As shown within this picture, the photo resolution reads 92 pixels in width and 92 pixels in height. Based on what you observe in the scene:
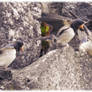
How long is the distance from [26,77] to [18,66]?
171 millimetres

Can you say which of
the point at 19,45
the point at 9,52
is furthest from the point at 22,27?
the point at 9,52

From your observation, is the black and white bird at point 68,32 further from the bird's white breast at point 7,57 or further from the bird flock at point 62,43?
the bird's white breast at point 7,57

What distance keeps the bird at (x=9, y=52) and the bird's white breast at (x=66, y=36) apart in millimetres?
348

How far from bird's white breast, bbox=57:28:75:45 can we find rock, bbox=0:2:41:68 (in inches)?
7.9

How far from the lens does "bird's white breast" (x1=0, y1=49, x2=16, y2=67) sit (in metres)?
3.18

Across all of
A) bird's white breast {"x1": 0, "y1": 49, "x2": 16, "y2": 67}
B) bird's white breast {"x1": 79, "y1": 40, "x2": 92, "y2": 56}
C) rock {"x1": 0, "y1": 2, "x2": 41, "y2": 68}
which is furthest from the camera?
bird's white breast {"x1": 79, "y1": 40, "x2": 92, "y2": 56}

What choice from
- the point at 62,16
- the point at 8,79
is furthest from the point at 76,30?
the point at 8,79

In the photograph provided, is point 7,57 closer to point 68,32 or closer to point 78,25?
point 68,32

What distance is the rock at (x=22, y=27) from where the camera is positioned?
132 inches

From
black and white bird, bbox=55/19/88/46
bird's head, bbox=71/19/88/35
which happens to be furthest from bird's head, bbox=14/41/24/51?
bird's head, bbox=71/19/88/35

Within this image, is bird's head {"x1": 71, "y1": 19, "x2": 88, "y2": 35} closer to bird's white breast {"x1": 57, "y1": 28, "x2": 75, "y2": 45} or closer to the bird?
bird's white breast {"x1": 57, "y1": 28, "x2": 75, "y2": 45}

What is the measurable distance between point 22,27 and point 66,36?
396 millimetres

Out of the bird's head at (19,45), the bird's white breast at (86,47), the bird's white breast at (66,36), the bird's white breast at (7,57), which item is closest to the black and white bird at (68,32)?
the bird's white breast at (66,36)

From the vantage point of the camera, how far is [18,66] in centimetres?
337
